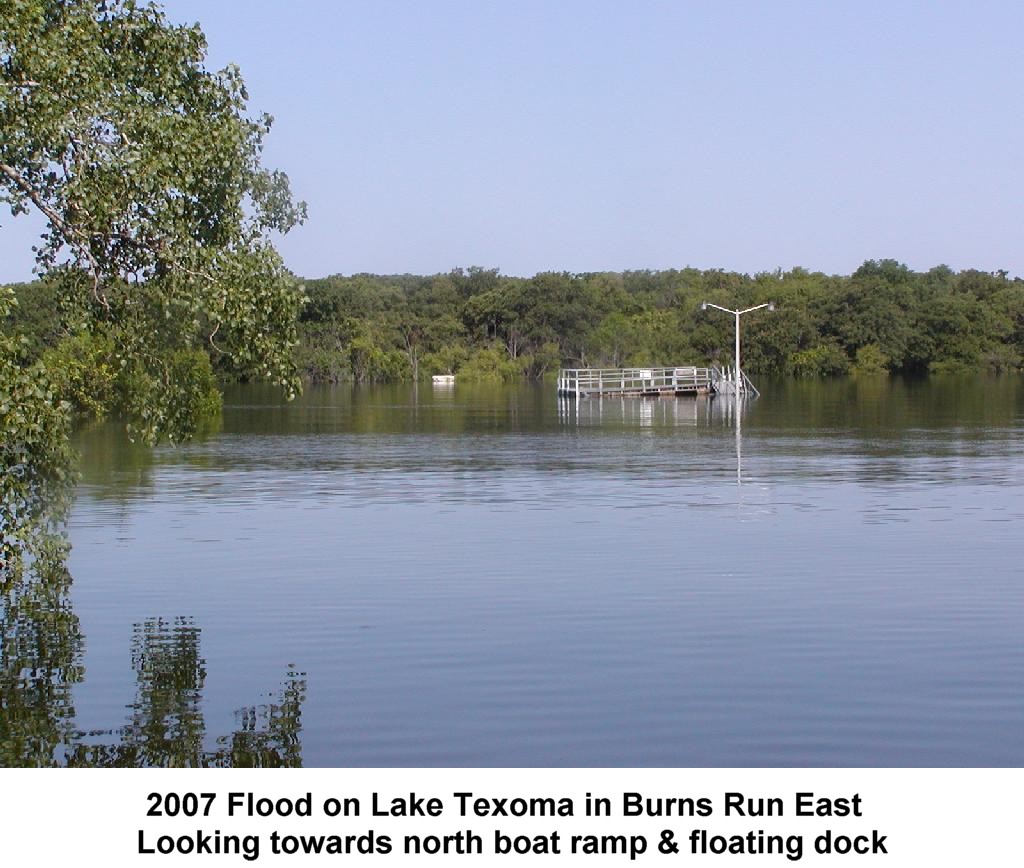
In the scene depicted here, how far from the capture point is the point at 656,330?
170000 mm

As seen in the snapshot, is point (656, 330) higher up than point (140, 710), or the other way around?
point (656, 330)

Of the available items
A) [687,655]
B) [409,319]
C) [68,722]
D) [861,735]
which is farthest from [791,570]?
[409,319]

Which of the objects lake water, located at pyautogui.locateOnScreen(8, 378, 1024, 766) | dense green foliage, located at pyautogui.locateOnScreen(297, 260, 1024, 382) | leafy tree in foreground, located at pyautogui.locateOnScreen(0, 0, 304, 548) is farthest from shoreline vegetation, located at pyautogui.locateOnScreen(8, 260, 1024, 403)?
leafy tree in foreground, located at pyautogui.locateOnScreen(0, 0, 304, 548)

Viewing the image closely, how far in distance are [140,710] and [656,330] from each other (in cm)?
15691

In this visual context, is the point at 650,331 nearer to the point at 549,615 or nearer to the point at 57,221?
the point at 549,615

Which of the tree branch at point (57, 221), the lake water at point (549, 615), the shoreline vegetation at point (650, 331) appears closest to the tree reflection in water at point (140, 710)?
the lake water at point (549, 615)

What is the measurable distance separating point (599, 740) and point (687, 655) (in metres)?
3.69

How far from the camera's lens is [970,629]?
1831cm

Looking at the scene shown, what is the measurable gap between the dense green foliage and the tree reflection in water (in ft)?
427

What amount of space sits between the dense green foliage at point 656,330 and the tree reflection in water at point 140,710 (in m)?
130

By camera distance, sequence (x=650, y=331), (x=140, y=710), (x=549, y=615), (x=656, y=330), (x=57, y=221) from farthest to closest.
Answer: (x=656, y=330) → (x=650, y=331) → (x=549, y=615) → (x=57, y=221) → (x=140, y=710)

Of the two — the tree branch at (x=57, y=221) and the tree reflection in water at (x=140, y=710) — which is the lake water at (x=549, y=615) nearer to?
the tree reflection in water at (x=140, y=710)

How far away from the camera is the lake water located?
13.7 metres

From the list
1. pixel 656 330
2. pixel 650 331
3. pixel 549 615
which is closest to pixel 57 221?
pixel 549 615
